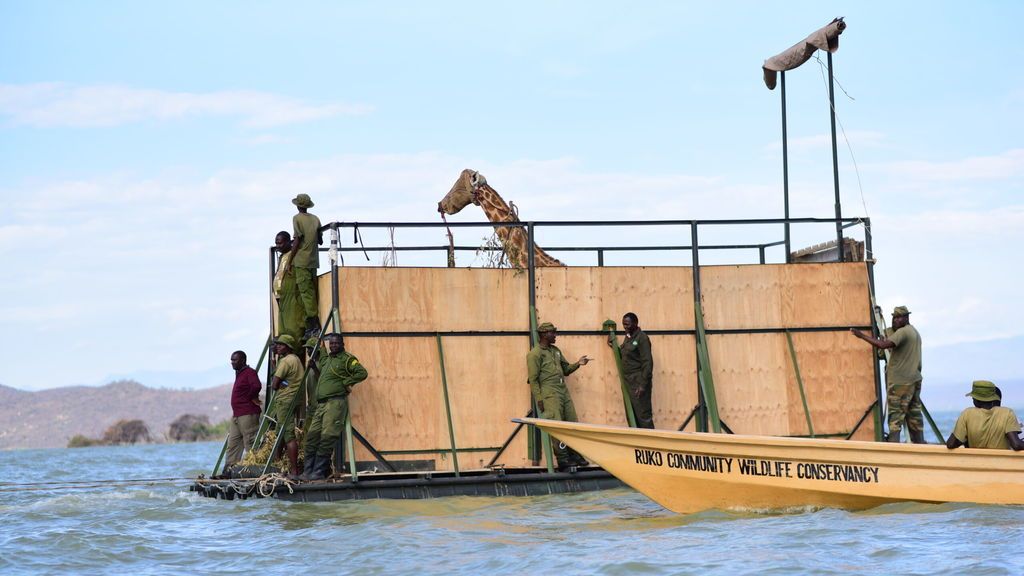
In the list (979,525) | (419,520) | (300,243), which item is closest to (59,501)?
(300,243)

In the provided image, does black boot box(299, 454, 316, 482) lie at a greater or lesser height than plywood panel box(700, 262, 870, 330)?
lesser

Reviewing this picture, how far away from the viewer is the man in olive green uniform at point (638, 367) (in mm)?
17797

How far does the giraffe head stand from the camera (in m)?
20.7

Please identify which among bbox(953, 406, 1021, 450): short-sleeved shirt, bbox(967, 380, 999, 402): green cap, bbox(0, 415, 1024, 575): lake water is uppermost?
bbox(967, 380, 999, 402): green cap

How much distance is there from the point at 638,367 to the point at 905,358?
375 centimetres

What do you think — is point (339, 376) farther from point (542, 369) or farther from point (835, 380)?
point (835, 380)

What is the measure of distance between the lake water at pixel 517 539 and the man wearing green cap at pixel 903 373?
10.6ft

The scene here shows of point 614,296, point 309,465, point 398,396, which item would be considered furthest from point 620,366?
point 309,465

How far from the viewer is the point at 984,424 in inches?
549

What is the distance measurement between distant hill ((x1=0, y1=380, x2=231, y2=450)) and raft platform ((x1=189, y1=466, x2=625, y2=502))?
8089 cm

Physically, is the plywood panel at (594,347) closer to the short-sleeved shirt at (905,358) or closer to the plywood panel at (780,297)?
the plywood panel at (780,297)

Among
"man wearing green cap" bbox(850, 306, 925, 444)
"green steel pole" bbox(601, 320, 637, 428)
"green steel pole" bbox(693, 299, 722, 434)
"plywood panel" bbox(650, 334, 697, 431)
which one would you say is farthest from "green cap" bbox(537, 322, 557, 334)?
"man wearing green cap" bbox(850, 306, 925, 444)

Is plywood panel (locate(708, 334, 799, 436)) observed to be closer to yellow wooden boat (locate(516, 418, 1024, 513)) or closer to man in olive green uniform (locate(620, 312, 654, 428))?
man in olive green uniform (locate(620, 312, 654, 428))

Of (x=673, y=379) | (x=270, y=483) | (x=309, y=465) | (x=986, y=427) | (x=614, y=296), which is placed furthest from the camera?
(x=673, y=379)
